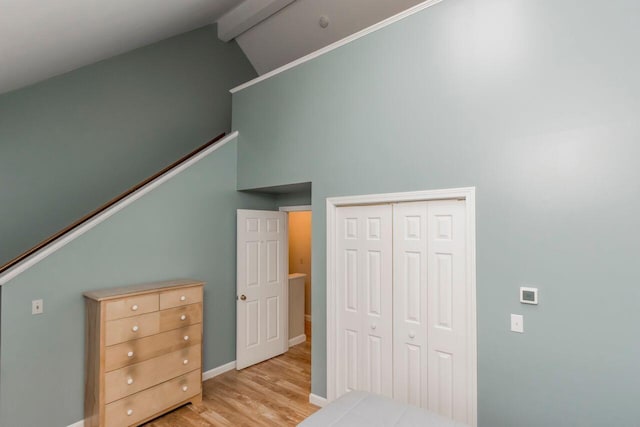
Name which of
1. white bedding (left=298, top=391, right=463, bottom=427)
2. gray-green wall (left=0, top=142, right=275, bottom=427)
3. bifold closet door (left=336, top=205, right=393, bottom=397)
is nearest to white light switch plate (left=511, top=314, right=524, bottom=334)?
white bedding (left=298, top=391, right=463, bottom=427)

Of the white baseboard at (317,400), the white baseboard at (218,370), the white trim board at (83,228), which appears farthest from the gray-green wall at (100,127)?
the white baseboard at (317,400)

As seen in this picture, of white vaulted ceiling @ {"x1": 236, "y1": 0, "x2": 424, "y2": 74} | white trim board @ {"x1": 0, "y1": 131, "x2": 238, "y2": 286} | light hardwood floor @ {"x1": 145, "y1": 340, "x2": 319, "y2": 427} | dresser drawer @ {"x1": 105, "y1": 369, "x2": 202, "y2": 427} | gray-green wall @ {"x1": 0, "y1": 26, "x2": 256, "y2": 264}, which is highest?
white vaulted ceiling @ {"x1": 236, "y1": 0, "x2": 424, "y2": 74}

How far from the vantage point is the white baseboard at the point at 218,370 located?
3.99 meters

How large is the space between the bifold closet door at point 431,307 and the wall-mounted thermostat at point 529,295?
386 mm

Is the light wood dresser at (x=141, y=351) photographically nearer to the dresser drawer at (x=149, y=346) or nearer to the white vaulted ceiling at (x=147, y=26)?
the dresser drawer at (x=149, y=346)

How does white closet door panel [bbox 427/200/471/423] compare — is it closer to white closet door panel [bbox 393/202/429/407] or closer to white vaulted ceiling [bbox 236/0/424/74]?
white closet door panel [bbox 393/202/429/407]

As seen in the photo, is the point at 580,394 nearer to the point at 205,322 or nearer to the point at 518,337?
the point at 518,337

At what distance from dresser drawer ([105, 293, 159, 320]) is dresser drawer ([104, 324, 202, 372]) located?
247 millimetres

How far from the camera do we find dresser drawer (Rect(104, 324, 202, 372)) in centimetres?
280

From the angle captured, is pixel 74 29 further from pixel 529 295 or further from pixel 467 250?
pixel 529 295

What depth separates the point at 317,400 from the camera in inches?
133

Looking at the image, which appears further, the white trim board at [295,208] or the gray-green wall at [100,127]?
the white trim board at [295,208]

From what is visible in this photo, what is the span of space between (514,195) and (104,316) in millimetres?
3319

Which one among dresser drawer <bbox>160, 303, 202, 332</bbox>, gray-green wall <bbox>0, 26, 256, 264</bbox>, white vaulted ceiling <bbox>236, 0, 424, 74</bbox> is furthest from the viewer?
white vaulted ceiling <bbox>236, 0, 424, 74</bbox>
